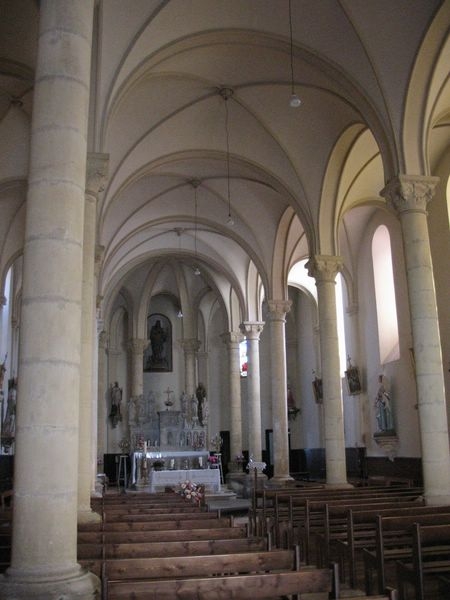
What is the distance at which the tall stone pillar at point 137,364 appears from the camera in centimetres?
3016

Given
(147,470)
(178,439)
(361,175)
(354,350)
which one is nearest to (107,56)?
(361,175)

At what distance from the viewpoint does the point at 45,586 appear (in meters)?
4.83

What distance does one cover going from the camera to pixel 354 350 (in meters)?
22.2

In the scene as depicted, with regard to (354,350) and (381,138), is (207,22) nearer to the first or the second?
(381,138)

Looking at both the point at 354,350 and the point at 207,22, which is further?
the point at 354,350

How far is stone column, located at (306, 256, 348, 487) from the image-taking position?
584 inches

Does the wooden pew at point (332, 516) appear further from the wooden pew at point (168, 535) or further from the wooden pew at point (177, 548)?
the wooden pew at point (177, 548)

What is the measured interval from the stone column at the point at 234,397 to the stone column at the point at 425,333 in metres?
15.0

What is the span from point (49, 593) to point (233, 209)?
16.9 metres

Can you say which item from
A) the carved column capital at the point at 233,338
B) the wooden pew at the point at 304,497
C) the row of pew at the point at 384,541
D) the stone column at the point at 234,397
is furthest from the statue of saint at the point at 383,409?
the carved column capital at the point at 233,338

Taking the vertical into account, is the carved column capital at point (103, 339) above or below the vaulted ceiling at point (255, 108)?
below

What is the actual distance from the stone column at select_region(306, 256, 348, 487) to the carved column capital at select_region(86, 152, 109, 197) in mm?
6825

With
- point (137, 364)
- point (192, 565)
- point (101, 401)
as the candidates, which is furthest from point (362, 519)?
point (137, 364)

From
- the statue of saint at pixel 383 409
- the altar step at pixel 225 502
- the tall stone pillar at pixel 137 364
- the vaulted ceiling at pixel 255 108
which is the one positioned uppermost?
the vaulted ceiling at pixel 255 108
